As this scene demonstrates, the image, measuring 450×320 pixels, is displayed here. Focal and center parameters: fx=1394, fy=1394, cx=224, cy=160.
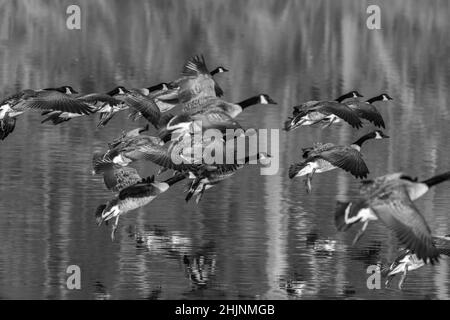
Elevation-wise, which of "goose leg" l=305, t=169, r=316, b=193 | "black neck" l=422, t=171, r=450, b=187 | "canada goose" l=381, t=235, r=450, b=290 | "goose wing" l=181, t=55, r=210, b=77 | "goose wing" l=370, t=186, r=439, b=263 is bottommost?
"canada goose" l=381, t=235, r=450, b=290

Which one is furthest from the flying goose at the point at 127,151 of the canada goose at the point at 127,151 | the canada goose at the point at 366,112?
the canada goose at the point at 366,112

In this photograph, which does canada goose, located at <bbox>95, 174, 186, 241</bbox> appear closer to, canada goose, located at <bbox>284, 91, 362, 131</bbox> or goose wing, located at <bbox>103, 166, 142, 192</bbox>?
goose wing, located at <bbox>103, 166, 142, 192</bbox>

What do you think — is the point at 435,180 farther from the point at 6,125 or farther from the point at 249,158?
the point at 6,125

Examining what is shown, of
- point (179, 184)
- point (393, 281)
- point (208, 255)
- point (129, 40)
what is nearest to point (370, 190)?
point (393, 281)

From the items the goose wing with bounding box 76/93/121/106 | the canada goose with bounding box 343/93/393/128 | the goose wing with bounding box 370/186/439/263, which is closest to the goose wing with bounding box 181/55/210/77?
the goose wing with bounding box 76/93/121/106

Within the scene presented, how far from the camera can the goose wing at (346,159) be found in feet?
53.5

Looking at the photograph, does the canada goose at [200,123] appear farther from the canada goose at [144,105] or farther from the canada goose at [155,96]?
the canada goose at [155,96]

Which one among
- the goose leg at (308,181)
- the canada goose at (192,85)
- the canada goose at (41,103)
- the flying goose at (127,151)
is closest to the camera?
the flying goose at (127,151)

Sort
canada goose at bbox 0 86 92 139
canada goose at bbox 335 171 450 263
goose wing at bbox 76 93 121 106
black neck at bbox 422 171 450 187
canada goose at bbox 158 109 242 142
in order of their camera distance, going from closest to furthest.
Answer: canada goose at bbox 335 171 450 263
black neck at bbox 422 171 450 187
canada goose at bbox 158 109 242 142
canada goose at bbox 0 86 92 139
goose wing at bbox 76 93 121 106

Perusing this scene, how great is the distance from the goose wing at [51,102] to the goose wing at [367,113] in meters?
3.72

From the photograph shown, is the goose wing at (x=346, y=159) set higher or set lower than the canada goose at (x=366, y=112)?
lower

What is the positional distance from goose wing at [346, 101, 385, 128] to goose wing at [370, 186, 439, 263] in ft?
18.3

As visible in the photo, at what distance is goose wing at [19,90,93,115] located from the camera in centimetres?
1678

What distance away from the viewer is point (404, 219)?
12836mm
